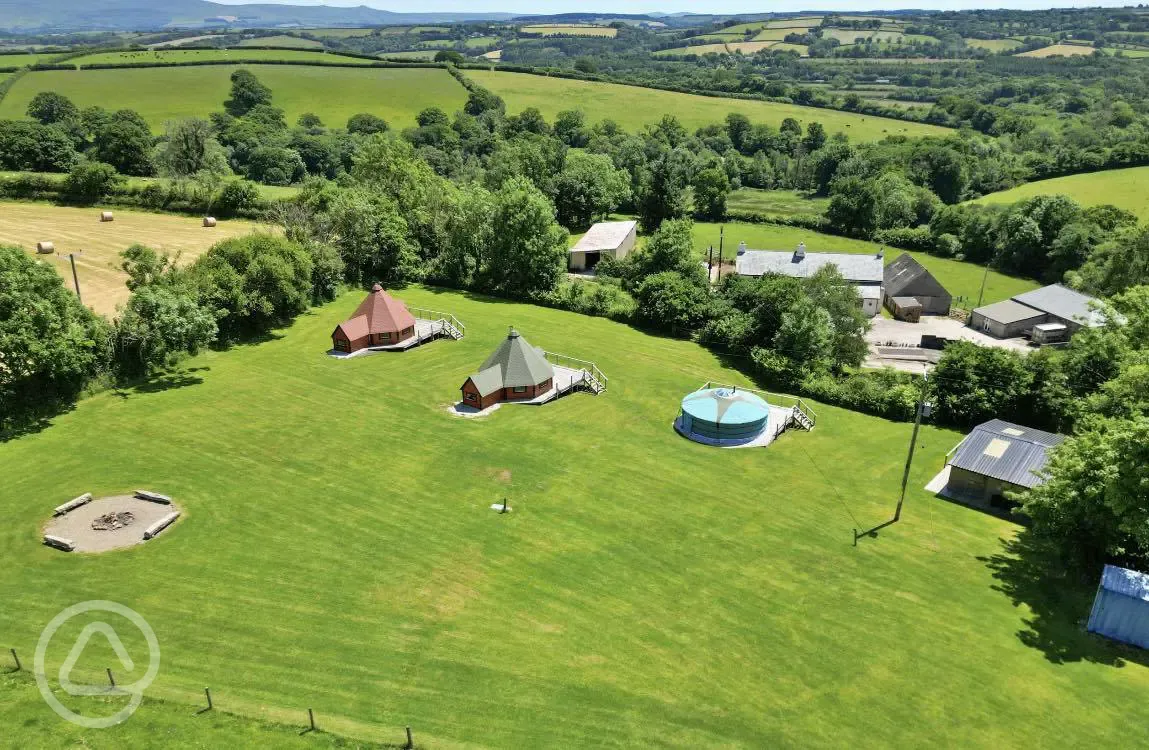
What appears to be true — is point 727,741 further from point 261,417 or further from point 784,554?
point 261,417

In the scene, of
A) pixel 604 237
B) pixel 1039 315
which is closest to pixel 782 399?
pixel 1039 315

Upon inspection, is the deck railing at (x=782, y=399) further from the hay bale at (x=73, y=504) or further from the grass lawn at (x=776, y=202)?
the grass lawn at (x=776, y=202)

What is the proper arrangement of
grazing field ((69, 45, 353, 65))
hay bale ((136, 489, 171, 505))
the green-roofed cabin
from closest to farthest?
hay bale ((136, 489, 171, 505)) → the green-roofed cabin → grazing field ((69, 45, 353, 65))

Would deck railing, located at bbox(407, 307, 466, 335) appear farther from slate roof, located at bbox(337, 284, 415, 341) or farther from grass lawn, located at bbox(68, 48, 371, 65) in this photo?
grass lawn, located at bbox(68, 48, 371, 65)

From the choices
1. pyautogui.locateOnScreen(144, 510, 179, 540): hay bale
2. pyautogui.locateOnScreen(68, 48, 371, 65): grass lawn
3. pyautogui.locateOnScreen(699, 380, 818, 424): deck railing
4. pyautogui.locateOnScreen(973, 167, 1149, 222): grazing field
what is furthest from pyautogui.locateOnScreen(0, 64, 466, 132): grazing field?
pyautogui.locateOnScreen(144, 510, 179, 540): hay bale

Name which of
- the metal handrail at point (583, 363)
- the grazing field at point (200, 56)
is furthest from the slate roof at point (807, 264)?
the grazing field at point (200, 56)
